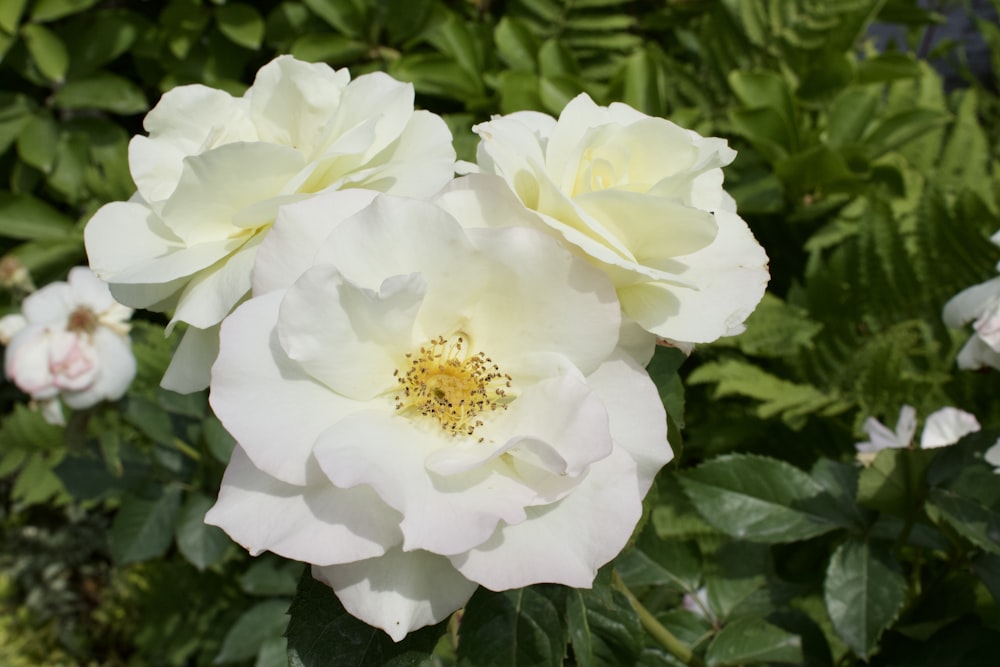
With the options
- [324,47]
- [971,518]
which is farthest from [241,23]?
[971,518]

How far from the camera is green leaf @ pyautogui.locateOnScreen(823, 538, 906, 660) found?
3.19 ft

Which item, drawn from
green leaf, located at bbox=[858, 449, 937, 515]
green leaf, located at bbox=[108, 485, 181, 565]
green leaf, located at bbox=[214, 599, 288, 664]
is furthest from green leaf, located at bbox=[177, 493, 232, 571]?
green leaf, located at bbox=[858, 449, 937, 515]

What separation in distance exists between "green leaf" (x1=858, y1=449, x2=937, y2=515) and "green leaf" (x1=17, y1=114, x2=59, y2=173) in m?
2.00

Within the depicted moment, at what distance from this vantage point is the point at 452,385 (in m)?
0.68

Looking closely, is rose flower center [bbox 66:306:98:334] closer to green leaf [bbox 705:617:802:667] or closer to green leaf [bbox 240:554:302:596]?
green leaf [bbox 240:554:302:596]

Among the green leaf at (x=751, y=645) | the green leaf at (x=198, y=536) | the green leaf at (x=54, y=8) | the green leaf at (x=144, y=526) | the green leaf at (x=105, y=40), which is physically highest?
the green leaf at (x=54, y=8)

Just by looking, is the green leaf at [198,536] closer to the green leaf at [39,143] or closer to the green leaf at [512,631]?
the green leaf at [512,631]

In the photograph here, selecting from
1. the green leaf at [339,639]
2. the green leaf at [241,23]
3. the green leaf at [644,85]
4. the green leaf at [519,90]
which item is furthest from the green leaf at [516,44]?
the green leaf at [339,639]

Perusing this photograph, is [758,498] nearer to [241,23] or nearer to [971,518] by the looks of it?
[971,518]

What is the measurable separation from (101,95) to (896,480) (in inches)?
78.9

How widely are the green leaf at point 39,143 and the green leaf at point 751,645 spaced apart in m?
1.93

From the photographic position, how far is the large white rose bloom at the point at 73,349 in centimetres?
150

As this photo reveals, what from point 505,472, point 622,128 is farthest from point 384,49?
point 505,472

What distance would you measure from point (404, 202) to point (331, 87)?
204 mm
